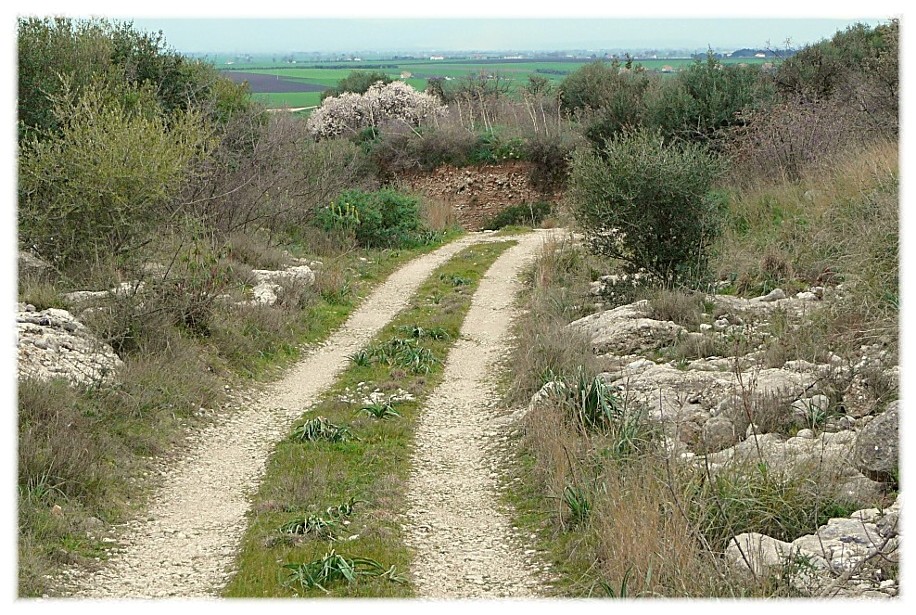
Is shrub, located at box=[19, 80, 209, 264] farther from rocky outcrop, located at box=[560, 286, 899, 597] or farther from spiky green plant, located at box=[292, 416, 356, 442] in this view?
rocky outcrop, located at box=[560, 286, 899, 597]

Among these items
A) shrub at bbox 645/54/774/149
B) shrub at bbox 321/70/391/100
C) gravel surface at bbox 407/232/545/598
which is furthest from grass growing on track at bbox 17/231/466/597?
shrub at bbox 321/70/391/100

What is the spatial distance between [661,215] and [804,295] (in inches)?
92.3

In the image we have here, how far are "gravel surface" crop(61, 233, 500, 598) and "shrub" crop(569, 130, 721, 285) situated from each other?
4.13 m

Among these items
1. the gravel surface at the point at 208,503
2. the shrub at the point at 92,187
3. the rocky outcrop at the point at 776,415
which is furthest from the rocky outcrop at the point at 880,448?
the shrub at the point at 92,187

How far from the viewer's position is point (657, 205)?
12805 mm

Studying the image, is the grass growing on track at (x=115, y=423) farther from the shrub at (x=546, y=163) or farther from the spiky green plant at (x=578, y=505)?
the shrub at (x=546, y=163)

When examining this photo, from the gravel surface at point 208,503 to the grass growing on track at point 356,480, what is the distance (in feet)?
0.61

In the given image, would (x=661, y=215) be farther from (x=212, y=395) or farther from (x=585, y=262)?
(x=212, y=395)

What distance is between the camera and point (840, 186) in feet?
46.9

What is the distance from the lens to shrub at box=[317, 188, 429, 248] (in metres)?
20.5

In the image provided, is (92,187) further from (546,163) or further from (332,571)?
(546,163)

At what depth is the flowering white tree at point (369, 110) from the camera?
37844 mm

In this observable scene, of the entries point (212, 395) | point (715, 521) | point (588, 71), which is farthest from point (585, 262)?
point (588, 71)

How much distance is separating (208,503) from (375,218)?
1388 centimetres
